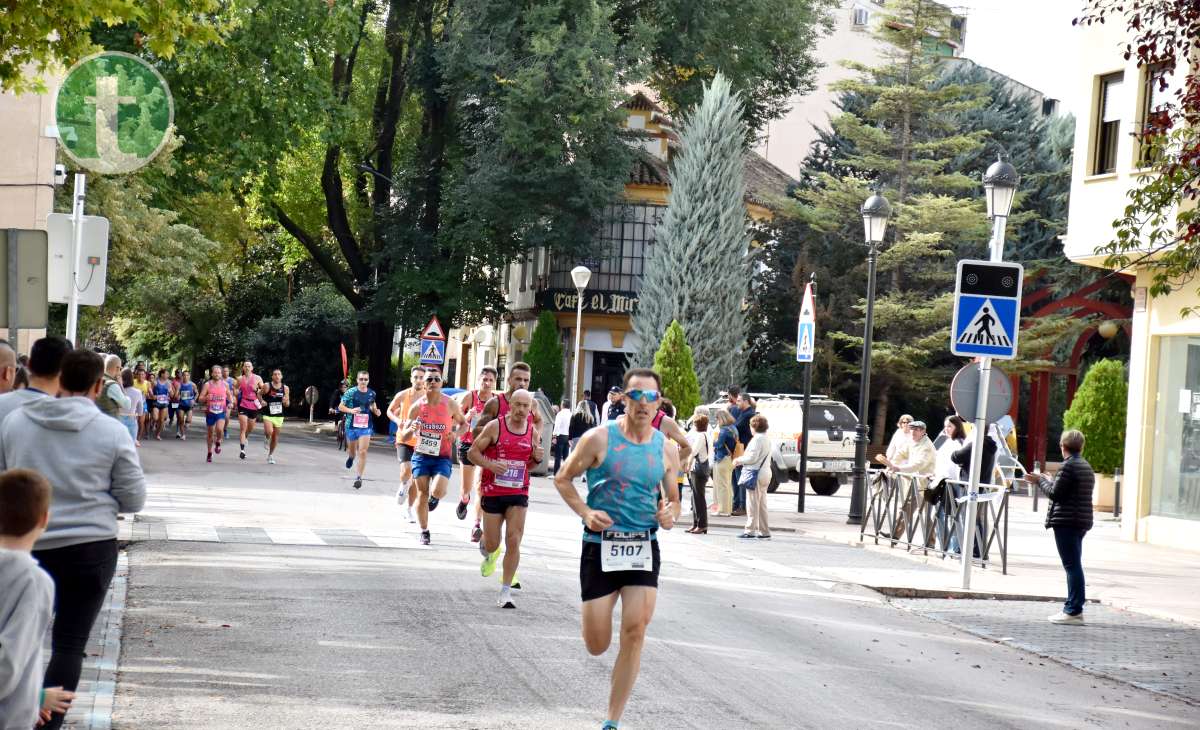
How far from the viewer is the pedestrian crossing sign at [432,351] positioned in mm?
40406

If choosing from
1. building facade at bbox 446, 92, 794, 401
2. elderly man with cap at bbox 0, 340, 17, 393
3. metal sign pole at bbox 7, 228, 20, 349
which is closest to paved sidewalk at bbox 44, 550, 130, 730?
elderly man with cap at bbox 0, 340, 17, 393

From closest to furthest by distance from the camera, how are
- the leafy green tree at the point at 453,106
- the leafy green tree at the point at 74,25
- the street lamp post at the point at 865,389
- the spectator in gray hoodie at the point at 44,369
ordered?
the spectator in gray hoodie at the point at 44,369 → the leafy green tree at the point at 74,25 → the street lamp post at the point at 865,389 → the leafy green tree at the point at 453,106

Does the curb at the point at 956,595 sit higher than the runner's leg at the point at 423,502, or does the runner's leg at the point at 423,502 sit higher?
the runner's leg at the point at 423,502

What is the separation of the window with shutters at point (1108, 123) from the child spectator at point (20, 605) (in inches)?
900

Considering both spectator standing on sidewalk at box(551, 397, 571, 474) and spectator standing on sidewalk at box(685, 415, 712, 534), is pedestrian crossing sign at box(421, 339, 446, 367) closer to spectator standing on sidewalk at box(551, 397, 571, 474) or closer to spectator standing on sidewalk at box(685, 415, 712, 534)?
spectator standing on sidewalk at box(551, 397, 571, 474)

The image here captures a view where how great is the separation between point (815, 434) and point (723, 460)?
346 inches

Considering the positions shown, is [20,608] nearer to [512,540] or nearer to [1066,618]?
[512,540]

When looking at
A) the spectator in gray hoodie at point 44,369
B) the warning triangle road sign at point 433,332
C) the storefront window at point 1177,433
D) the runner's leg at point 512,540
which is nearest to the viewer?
the spectator in gray hoodie at point 44,369

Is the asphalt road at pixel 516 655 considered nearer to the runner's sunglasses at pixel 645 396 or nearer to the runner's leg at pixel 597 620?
the runner's leg at pixel 597 620

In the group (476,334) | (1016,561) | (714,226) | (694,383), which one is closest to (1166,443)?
(1016,561)

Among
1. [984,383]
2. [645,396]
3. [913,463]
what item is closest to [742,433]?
[913,463]

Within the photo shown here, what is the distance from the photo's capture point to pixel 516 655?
1008cm

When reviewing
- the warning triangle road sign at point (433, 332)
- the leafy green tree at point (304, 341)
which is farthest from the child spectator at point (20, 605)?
the leafy green tree at point (304, 341)

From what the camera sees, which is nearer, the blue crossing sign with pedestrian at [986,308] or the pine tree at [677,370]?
the blue crossing sign with pedestrian at [986,308]
